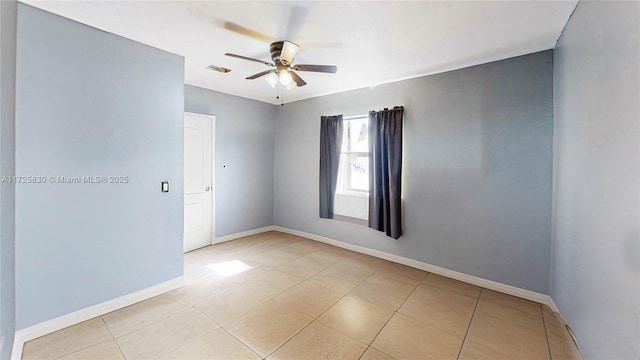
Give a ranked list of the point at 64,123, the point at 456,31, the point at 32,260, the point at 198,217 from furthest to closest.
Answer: the point at 198,217 < the point at 456,31 < the point at 64,123 < the point at 32,260

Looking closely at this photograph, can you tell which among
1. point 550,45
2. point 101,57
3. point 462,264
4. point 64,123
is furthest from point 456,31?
point 64,123

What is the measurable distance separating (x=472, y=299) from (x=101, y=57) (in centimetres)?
434

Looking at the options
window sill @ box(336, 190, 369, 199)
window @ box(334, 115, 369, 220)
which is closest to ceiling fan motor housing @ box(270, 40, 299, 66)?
window @ box(334, 115, 369, 220)

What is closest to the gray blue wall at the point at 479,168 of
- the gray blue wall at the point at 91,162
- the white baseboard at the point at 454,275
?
the white baseboard at the point at 454,275

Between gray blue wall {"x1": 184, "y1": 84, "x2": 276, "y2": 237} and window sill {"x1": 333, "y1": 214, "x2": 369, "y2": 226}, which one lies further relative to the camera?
gray blue wall {"x1": 184, "y1": 84, "x2": 276, "y2": 237}

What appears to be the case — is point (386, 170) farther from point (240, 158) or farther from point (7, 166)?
point (7, 166)

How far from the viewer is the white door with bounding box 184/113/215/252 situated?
4.00 meters

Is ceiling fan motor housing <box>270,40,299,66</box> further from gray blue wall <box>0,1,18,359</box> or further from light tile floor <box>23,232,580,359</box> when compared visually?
light tile floor <box>23,232,580,359</box>

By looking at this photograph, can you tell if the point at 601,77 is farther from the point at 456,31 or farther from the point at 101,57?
the point at 101,57

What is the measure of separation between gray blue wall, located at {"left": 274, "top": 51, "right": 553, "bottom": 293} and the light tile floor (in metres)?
0.39

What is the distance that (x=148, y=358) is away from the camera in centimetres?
179

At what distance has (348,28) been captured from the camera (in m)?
2.26

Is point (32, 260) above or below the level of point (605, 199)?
below

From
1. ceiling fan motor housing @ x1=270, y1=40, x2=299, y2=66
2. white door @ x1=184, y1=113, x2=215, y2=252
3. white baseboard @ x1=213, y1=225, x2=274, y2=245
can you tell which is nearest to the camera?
ceiling fan motor housing @ x1=270, y1=40, x2=299, y2=66
